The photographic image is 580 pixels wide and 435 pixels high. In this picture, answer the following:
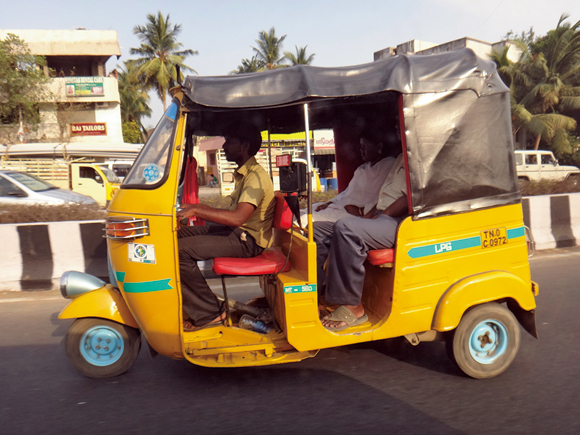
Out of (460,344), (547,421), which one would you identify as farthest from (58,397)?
(547,421)

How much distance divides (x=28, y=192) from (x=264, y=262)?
27.1 feet

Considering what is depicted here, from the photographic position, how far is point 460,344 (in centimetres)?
338

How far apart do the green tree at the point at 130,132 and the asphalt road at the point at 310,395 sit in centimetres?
3932

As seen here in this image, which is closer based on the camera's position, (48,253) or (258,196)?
(258,196)

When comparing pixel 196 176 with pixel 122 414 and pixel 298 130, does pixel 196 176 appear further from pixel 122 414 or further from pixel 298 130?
pixel 122 414

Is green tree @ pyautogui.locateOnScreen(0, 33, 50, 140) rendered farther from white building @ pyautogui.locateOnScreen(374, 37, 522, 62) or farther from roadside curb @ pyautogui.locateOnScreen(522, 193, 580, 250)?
roadside curb @ pyautogui.locateOnScreen(522, 193, 580, 250)

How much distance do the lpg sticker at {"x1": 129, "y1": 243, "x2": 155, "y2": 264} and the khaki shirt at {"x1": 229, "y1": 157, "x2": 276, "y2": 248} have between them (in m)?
0.74

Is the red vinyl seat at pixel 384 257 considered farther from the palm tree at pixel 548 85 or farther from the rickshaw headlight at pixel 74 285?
the palm tree at pixel 548 85

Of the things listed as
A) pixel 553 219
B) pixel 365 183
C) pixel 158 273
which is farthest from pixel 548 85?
pixel 158 273

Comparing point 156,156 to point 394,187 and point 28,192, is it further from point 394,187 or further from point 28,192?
point 28,192

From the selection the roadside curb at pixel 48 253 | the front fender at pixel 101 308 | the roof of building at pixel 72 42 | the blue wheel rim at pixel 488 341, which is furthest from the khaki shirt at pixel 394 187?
the roof of building at pixel 72 42

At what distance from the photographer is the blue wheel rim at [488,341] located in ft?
11.3

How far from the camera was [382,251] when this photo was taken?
10.9 ft

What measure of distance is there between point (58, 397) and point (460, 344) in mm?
2730
